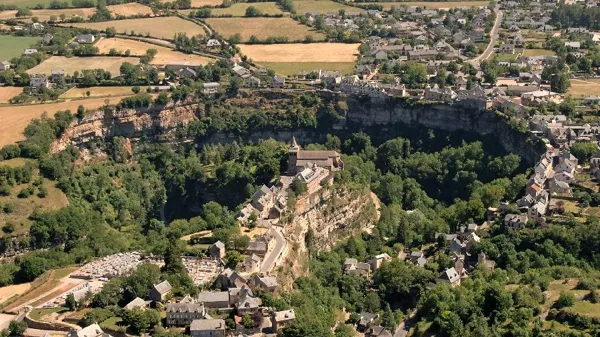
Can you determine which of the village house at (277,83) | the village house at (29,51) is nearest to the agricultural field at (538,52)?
the village house at (277,83)

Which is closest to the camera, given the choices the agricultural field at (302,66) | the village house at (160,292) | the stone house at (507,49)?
the village house at (160,292)

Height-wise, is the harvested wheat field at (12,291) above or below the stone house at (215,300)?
below

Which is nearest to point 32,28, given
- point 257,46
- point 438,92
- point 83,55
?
point 83,55

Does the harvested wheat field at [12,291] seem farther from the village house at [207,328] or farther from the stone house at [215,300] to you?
the village house at [207,328]

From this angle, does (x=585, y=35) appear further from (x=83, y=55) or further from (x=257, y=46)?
(x=83, y=55)

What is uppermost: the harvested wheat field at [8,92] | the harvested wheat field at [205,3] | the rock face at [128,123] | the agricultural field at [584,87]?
the agricultural field at [584,87]

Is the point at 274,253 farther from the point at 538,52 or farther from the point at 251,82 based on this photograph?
the point at 538,52

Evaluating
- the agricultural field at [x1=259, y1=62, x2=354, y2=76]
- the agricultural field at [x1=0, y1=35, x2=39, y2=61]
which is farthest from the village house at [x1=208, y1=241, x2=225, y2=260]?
the agricultural field at [x1=0, y1=35, x2=39, y2=61]
